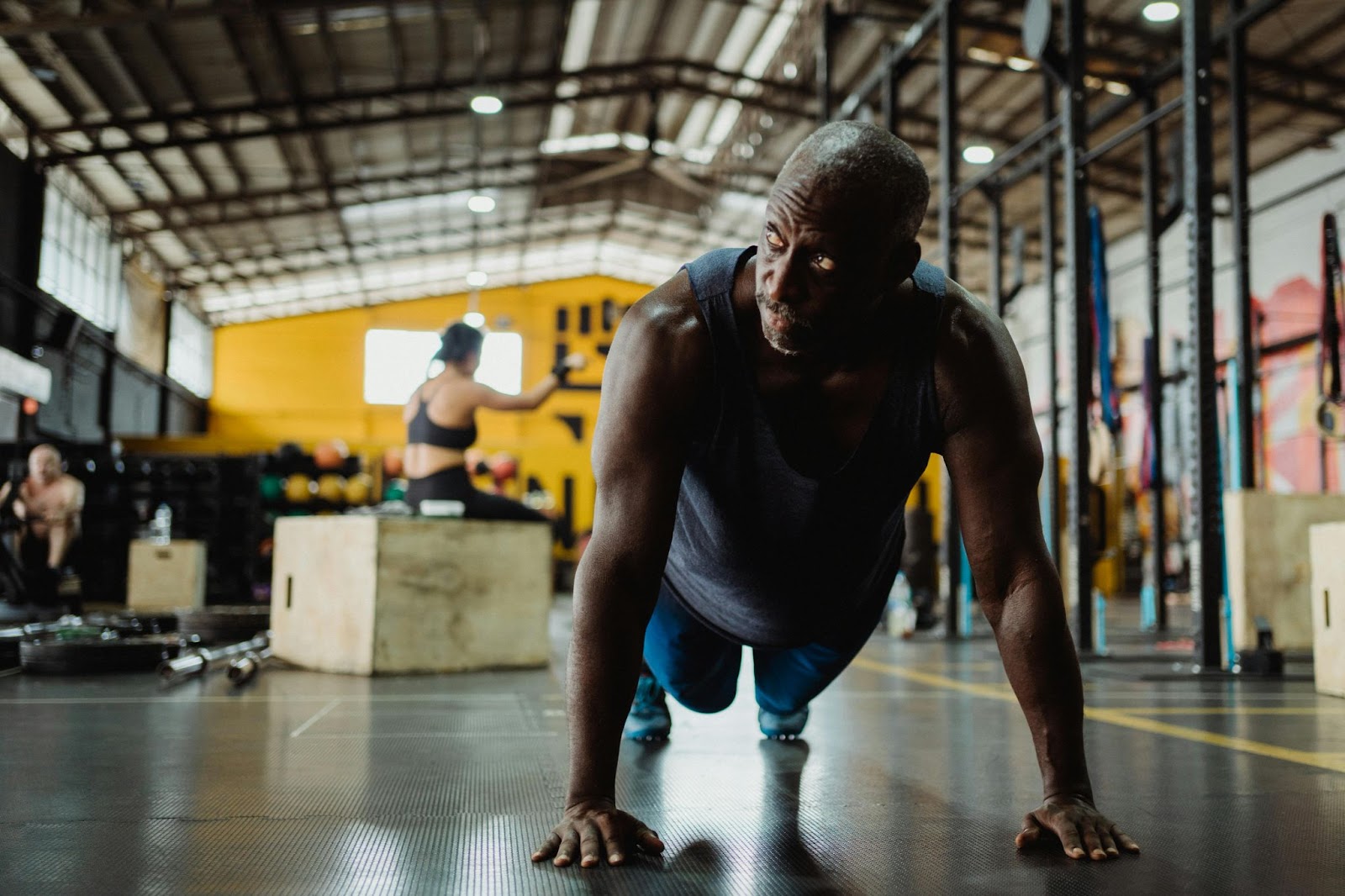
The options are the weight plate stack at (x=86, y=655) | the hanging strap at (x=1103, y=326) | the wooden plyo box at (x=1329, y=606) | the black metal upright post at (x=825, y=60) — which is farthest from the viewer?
the black metal upright post at (x=825, y=60)

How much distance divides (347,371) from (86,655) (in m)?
17.3

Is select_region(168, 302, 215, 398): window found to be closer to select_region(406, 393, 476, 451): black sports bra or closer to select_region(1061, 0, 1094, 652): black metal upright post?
select_region(406, 393, 476, 451): black sports bra

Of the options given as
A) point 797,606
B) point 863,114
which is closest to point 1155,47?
point 863,114

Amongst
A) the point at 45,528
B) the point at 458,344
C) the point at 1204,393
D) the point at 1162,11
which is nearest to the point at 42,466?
the point at 45,528

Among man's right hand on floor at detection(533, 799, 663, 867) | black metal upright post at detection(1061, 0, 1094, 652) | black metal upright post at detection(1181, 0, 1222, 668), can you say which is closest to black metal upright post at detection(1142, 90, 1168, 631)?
black metal upright post at detection(1061, 0, 1094, 652)

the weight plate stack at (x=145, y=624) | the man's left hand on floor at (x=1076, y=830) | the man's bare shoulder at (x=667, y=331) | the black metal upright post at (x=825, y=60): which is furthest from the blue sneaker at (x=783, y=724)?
the black metal upright post at (x=825, y=60)

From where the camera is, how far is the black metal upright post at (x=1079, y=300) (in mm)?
5035

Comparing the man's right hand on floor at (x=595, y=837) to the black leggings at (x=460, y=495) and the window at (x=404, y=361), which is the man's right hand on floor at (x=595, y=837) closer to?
the black leggings at (x=460, y=495)

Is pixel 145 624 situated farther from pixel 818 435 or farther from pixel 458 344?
pixel 818 435

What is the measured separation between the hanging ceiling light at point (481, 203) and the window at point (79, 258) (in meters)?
5.01

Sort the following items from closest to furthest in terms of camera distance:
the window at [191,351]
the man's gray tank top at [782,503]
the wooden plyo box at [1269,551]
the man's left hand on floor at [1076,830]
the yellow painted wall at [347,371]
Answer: the man's left hand on floor at [1076,830]
the man's gray tank top at [782,503]
the wooden plyo box at [1269,551]
the window at [191,351]
the yellow painted wall at [347,371]

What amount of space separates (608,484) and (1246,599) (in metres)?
4.34

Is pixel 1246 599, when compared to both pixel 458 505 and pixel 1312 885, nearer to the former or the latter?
pixel 458 505

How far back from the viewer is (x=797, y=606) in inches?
72.5
